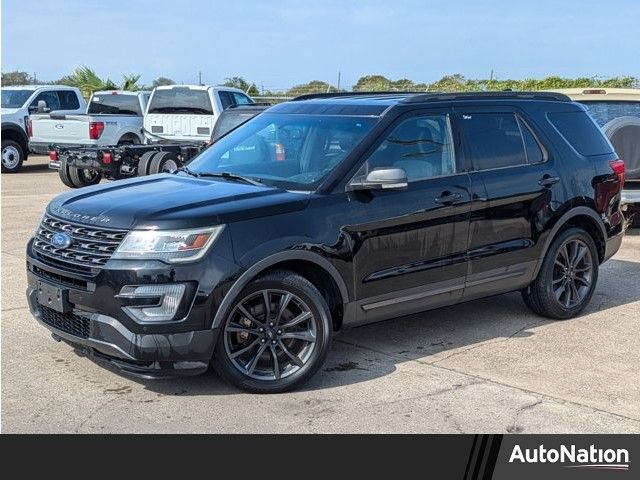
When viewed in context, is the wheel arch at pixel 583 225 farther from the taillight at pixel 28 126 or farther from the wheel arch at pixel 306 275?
the taillight at pixel 28 126

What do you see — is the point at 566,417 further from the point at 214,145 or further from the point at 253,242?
the point at 214,145

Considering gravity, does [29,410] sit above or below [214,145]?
below

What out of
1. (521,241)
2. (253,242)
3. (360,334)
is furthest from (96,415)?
(521,241)

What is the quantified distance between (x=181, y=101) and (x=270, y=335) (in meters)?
12.9

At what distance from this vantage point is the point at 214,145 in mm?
6586

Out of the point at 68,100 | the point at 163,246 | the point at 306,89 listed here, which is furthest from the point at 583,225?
the point at 306,89

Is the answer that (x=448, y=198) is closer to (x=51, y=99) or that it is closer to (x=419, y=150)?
(x=419, y=150)

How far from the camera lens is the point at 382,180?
536 cm

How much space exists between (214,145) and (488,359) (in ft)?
8.55

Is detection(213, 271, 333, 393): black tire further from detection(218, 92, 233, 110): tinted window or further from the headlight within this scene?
detection(218, 92, 233, 110): tinted window

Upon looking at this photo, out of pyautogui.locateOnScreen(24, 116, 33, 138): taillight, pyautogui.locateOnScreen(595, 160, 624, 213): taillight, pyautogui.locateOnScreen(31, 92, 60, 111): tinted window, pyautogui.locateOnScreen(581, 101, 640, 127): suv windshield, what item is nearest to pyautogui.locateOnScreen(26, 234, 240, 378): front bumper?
pyautogui.locateOnScreen(595, 160, 624, 213): taillight

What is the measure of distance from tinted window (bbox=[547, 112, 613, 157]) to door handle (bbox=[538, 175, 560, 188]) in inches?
18.0

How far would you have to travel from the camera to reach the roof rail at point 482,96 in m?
6.10

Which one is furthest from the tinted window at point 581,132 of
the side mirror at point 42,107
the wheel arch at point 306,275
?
the side mirror at point 42,107
